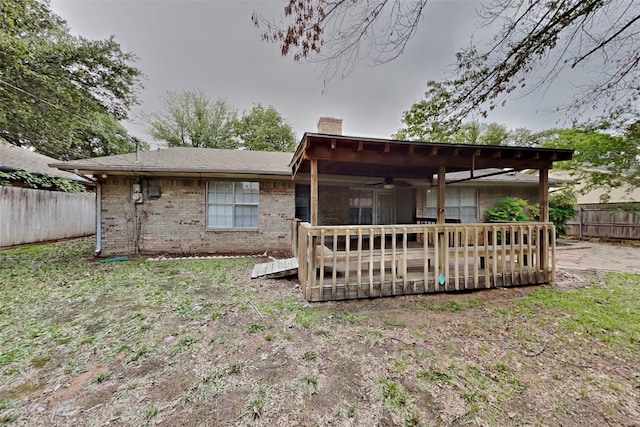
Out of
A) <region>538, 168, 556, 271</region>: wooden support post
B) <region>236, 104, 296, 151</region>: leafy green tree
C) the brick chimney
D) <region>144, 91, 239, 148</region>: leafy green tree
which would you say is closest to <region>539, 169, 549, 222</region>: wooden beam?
<region>538, 168, 556, 271</region>: wooden support post

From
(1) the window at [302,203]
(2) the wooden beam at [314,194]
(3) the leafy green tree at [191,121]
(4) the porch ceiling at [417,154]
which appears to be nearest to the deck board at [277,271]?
(2) the wooden beam at [314,194]

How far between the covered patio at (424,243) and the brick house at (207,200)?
2.16 meters

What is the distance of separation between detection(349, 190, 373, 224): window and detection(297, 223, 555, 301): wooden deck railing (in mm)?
4143

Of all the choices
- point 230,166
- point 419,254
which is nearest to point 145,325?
point 419,254

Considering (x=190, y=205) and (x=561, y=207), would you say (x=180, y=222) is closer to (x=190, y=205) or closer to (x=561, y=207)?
(x=190, y=205)

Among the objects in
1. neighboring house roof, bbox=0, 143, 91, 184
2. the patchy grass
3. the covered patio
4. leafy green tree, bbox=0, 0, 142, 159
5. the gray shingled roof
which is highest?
leafy green tree, bbox=0, 0, 142, 159

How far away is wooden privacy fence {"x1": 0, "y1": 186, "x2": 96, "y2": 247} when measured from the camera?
7.83m

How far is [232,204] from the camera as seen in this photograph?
761 centimetres

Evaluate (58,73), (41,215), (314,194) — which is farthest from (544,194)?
(41,215)

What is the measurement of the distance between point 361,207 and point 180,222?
19.6 feet

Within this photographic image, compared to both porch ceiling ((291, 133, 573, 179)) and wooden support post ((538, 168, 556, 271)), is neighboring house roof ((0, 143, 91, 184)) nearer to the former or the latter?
porch ceiling ((291, 133, 573, 179))

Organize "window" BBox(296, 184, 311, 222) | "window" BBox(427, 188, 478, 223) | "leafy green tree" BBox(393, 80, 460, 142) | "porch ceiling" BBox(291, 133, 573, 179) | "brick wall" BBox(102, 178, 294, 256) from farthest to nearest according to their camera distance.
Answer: "window" BBox(427, 188, 478, 223), "window" BBox(296, 184, 311, 222), "brick wall" BBox(102, 178, 294, 256), "leafy green tree" BBox(393, 80, 460, 142), "porch ceiling" BBox(291, 133, 573, 179)

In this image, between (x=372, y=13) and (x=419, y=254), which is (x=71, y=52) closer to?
(x=372, y=13)

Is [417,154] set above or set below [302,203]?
above
